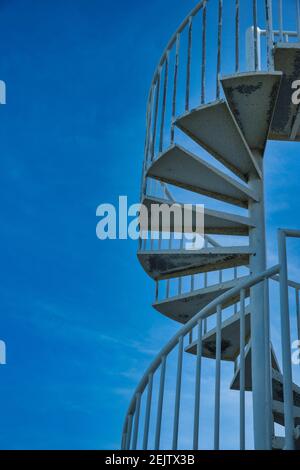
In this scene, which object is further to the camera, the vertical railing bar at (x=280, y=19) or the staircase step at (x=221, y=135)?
the staircase step at (x=221, y=135)

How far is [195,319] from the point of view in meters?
3.70

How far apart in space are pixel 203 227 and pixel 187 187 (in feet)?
1.24

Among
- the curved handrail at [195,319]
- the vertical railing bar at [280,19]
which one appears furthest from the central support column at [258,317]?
the vertical railing bar at [280,19]

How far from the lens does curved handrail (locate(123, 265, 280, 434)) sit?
3.57 metres

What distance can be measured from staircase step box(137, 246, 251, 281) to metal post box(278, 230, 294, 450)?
173 centimetres

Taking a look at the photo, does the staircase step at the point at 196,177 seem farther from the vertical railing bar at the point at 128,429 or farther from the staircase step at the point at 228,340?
the vertical railing bar at the point at 128,429

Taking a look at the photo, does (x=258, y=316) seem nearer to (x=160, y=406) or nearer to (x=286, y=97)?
(x=160, y=406)

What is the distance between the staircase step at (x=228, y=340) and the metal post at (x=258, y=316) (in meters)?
0.32

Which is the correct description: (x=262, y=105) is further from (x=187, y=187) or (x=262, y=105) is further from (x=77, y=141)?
(x=77, y=141)

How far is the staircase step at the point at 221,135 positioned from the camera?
5.17m

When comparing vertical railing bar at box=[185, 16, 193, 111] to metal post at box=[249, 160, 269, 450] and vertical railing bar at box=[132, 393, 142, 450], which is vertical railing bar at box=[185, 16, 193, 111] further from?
vertical railing bar at box=[132, 393, 142, 450]

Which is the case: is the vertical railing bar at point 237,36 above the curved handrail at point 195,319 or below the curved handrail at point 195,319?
above

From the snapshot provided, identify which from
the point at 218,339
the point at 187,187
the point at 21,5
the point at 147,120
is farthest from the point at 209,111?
the point at 21,5

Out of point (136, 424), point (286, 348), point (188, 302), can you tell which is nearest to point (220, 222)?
point (188, 302)
